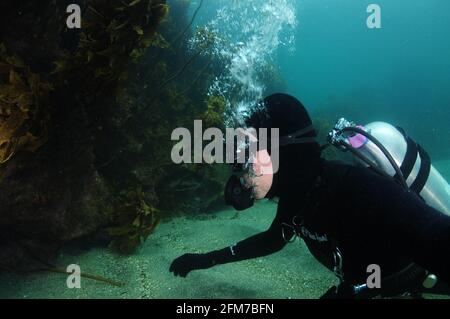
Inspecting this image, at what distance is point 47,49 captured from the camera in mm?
4316

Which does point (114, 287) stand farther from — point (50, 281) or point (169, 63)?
point (169, 63)

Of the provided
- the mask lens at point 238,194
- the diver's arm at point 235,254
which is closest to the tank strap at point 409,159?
the diver's arm at point 235,254

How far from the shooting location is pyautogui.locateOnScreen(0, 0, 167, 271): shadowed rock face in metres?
3.99

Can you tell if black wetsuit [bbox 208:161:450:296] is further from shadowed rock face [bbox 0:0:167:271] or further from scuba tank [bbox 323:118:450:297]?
shadowed rock face [bbox 0:0:167:271]

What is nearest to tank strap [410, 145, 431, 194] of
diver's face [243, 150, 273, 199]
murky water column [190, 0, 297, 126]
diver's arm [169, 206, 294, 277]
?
diver's arm [169, 206, 294, 277]

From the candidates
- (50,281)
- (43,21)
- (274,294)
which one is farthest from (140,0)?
(274,294)

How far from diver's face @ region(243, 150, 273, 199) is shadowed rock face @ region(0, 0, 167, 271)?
234 cm

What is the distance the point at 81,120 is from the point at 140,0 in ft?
5.57

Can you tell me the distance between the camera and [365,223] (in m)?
2.25

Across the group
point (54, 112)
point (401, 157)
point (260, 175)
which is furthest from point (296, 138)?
point (54, 112)

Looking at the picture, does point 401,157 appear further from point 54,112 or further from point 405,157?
point 54,112

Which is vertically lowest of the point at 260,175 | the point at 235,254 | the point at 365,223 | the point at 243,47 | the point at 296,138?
the point at 235,254

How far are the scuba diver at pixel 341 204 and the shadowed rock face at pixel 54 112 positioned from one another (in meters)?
2.33

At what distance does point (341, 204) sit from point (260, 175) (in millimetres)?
666
